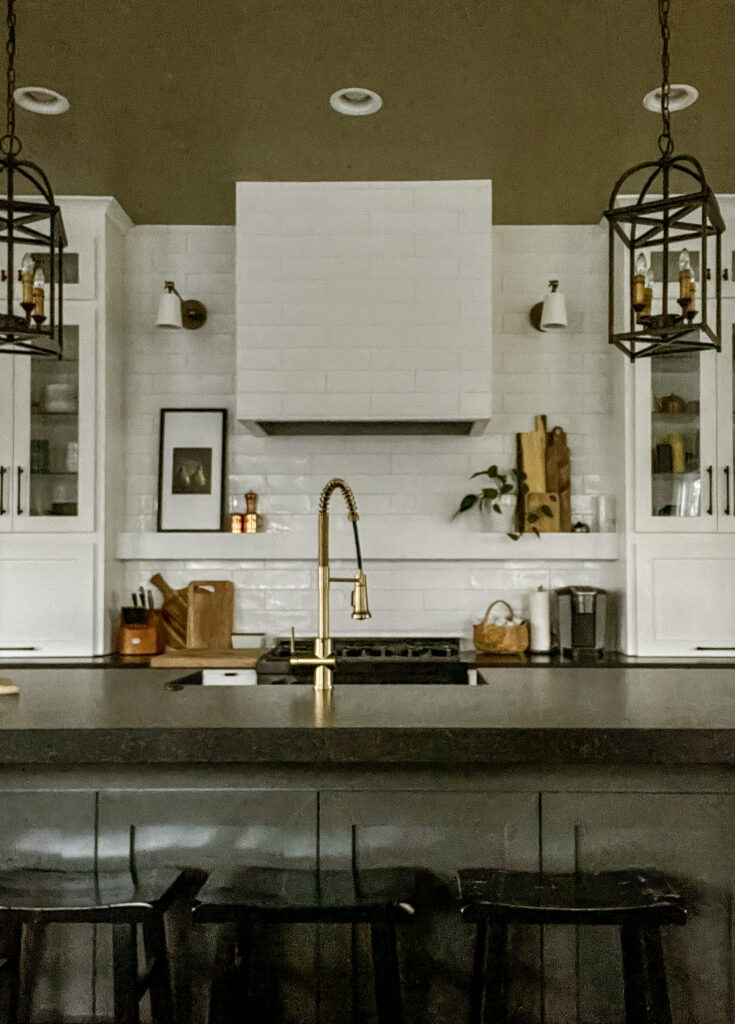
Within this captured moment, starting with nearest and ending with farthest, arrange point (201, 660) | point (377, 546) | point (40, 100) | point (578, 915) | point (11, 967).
→ point (578, 915), point (11, 967), point (40, 100), point (201, 660), point (377, 546)

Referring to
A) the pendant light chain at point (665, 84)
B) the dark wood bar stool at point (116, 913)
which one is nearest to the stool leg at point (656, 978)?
the dark wood bar stool at point (116, 913)

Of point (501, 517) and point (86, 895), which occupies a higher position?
point (501, 517)

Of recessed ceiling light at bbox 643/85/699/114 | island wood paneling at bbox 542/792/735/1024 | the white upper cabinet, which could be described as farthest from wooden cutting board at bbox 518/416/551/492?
island wood paneling at bbox 542/792/735/1024

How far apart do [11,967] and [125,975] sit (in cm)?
28

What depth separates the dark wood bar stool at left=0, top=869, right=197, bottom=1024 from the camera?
5.72 feet

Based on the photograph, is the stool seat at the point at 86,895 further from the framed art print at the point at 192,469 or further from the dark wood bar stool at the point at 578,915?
the framed art print at the point at 192,469

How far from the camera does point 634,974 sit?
1.86 m

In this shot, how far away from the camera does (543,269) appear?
15.1ft

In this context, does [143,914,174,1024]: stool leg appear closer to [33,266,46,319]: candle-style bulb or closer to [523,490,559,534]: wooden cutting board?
[33,266,46,319]: candle-style bulb

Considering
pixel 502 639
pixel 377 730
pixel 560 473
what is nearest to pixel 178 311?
pixel 560 473

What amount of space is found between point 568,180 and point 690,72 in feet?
3.00

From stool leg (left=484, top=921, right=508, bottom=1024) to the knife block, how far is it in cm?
278

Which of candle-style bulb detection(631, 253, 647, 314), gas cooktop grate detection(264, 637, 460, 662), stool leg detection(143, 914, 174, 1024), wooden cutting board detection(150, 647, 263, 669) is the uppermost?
candle-style bulb detection(631, 253, 647, 314)

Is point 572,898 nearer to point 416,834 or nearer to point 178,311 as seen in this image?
point 416,834
